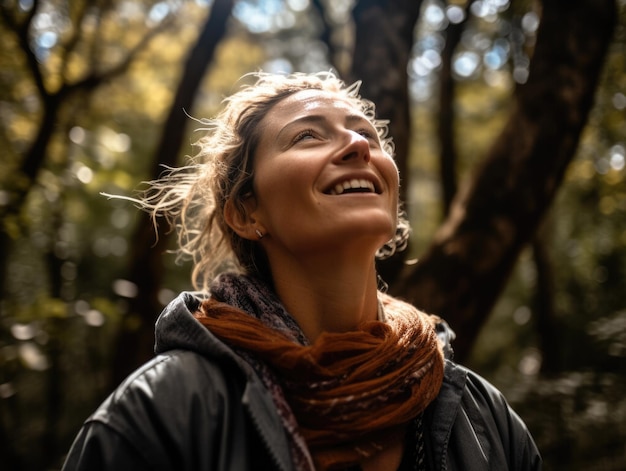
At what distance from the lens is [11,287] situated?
910 centimetres

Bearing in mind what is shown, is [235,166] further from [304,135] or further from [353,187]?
[353,187]

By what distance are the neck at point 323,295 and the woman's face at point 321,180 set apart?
3.5 inches

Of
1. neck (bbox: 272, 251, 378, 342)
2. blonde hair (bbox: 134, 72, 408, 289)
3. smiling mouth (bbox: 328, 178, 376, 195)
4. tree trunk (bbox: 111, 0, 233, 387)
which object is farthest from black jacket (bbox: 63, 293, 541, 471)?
tree trunk (bbox: 111, 0, 233, 387)

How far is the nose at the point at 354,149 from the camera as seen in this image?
6.64ft

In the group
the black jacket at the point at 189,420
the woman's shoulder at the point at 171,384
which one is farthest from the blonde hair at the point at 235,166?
the woman's shoulder at the point at 171,384

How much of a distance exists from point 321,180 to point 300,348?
1.99 feet

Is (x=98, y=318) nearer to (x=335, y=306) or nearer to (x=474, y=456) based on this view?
(x=335, y=306)

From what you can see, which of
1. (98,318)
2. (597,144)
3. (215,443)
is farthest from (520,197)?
(597,144)

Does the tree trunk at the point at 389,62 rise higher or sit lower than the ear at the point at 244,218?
higher

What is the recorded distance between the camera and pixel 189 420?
61.6 inches

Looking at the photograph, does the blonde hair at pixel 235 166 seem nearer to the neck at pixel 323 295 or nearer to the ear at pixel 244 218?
the ear at pixel 244 218

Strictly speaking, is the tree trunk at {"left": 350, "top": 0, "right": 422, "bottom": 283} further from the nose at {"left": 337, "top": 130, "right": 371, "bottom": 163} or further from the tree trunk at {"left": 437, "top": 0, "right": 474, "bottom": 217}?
the tree trunk at {"left": 437, "top": 0, "right": 474, "bottom": 217}

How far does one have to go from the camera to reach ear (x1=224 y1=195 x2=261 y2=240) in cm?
221

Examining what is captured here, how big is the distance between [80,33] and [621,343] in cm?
725
